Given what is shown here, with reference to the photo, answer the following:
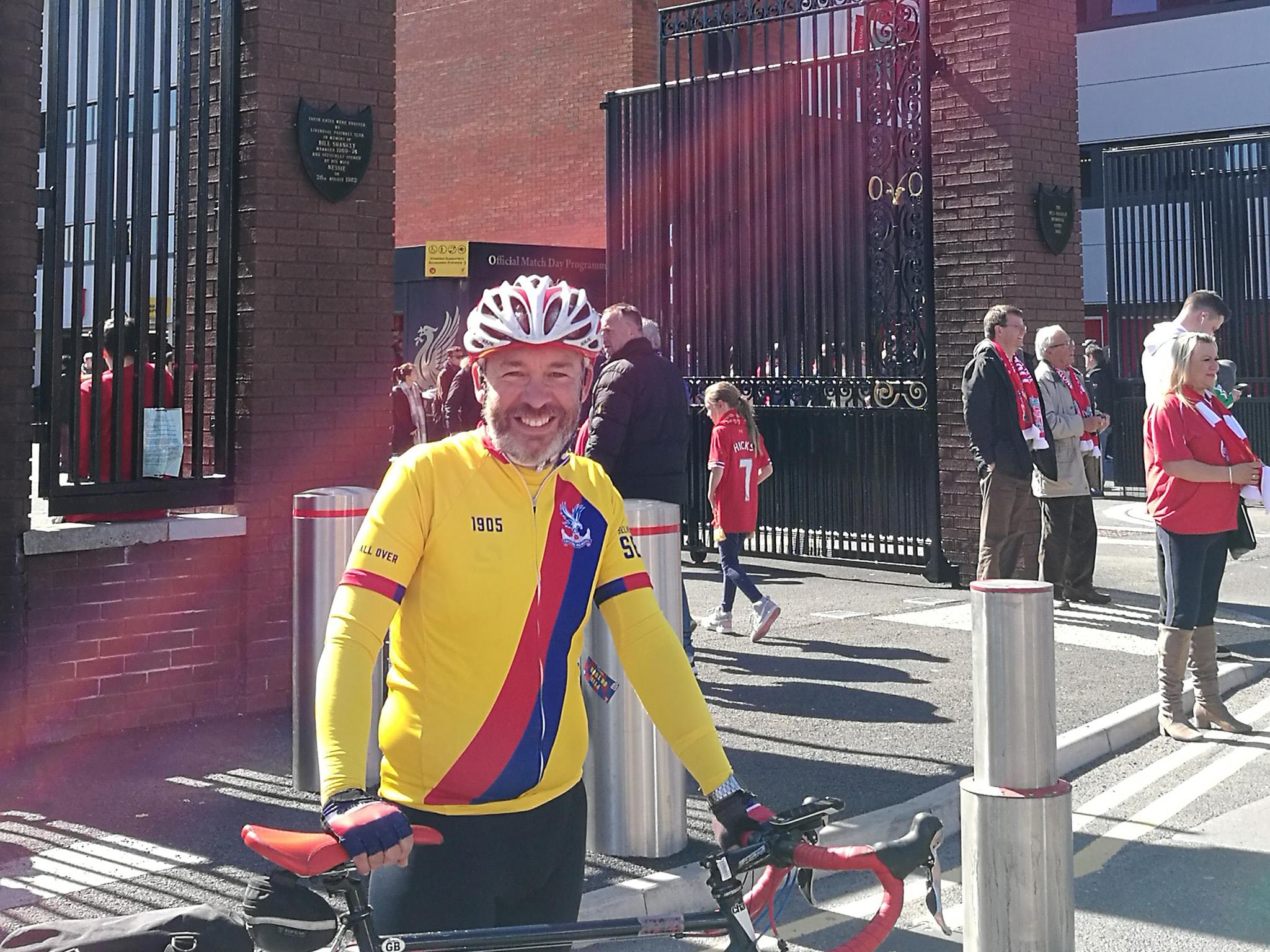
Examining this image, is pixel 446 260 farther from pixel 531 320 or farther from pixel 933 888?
pixel 933 888

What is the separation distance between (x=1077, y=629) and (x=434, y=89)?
23.9m

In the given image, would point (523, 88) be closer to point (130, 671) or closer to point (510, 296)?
point (130, 671)

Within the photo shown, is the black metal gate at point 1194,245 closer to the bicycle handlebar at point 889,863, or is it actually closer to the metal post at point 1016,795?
the metal post at point 1016,795

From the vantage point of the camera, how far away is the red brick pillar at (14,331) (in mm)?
6914

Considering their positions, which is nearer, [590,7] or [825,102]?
[825,102]

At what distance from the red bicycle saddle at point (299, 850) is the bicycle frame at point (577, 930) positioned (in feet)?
0.41

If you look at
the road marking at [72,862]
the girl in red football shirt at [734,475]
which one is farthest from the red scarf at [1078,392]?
the road marking at [72,862]

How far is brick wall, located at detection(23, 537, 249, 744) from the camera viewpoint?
7078 mm

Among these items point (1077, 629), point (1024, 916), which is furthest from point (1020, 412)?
point (1024, 916)

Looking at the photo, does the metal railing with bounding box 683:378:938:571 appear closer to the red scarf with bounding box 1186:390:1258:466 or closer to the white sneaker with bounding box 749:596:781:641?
the white sneaker with bounding box 749:596:781:641

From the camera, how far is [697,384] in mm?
14273

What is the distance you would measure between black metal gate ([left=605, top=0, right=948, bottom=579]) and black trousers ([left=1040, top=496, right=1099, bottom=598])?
4.93 ft

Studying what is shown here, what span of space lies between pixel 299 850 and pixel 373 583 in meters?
0.62

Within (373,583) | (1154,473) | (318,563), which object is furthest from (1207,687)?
(373,583)
